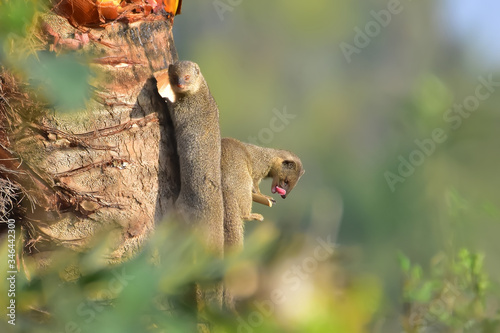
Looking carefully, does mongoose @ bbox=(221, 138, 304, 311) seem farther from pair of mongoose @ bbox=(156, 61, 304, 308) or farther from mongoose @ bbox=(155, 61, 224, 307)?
mongoose @ bbox=(155, 61, 224, 307)

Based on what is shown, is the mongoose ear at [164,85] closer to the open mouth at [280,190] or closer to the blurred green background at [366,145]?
the blurred green background at [366,145]

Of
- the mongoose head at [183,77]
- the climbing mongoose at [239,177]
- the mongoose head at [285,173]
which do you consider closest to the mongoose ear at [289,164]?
the mongoose head at [285,173]

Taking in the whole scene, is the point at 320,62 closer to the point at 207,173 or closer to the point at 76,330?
the point at 207,173

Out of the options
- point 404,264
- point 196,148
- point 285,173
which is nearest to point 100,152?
point 196,148

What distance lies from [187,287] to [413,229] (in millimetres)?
6425

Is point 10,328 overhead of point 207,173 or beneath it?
overhead

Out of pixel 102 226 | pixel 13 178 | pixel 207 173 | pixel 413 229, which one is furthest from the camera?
pixel 413 229

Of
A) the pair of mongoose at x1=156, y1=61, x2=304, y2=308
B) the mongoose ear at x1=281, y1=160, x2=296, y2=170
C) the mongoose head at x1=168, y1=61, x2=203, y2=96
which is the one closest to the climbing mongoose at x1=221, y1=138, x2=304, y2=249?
the pair of mongoose at x1=156, y1=61, x2=304, y2=308

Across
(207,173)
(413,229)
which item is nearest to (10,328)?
(207,173)

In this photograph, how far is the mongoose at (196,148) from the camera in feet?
10.00

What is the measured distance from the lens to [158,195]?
2.87 m

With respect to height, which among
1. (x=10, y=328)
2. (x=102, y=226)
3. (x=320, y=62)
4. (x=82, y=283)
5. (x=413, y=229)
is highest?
(x=82, y=283)

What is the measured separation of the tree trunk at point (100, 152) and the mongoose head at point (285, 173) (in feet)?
5.82

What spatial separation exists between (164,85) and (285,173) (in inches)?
75.2
